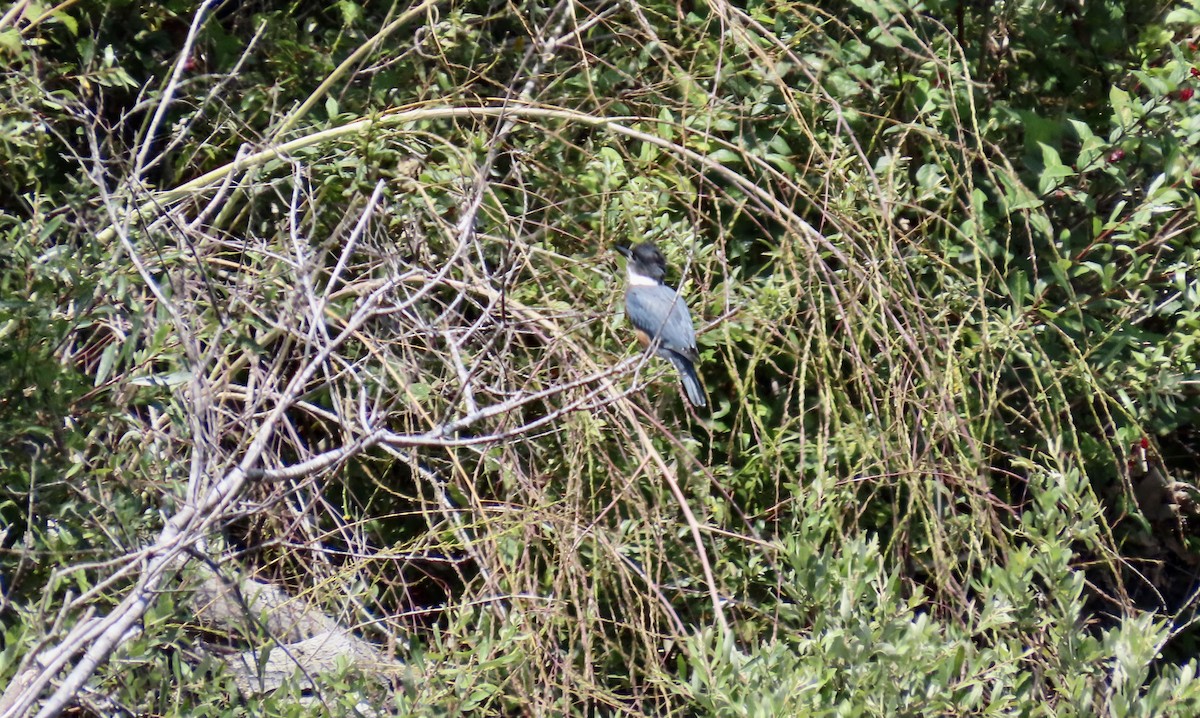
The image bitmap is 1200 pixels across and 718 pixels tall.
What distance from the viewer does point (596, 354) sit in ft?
9.91

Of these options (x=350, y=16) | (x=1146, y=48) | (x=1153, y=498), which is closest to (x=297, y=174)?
(x=350, y=16)

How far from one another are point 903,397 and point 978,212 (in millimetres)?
839

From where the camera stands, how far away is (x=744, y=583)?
310 cm

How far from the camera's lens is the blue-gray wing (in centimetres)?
326

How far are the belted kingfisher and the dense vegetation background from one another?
2.6 inches

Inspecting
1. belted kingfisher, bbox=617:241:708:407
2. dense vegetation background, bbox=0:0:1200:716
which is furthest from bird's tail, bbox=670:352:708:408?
dense vegetation background, bbox=0:0:1200:716

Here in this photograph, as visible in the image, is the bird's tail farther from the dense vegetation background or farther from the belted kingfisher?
the dense vegetation background

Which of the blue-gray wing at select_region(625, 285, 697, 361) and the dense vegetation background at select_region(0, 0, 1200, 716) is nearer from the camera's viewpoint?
the dense vegetation background at select_region(0, 0, 1200, 716)

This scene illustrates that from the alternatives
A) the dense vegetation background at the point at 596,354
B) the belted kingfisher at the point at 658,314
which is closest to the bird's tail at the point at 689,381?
the belted kingfisher at the point at 658,314

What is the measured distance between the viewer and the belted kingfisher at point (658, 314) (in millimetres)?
3273

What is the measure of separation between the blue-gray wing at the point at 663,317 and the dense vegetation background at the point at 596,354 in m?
0.06

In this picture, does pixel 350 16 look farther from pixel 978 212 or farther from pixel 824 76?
pixel 978 212

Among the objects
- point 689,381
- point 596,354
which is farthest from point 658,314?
point 596,354

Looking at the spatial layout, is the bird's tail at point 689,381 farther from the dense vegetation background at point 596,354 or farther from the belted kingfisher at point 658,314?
the dense vegetation background at point 596,354
